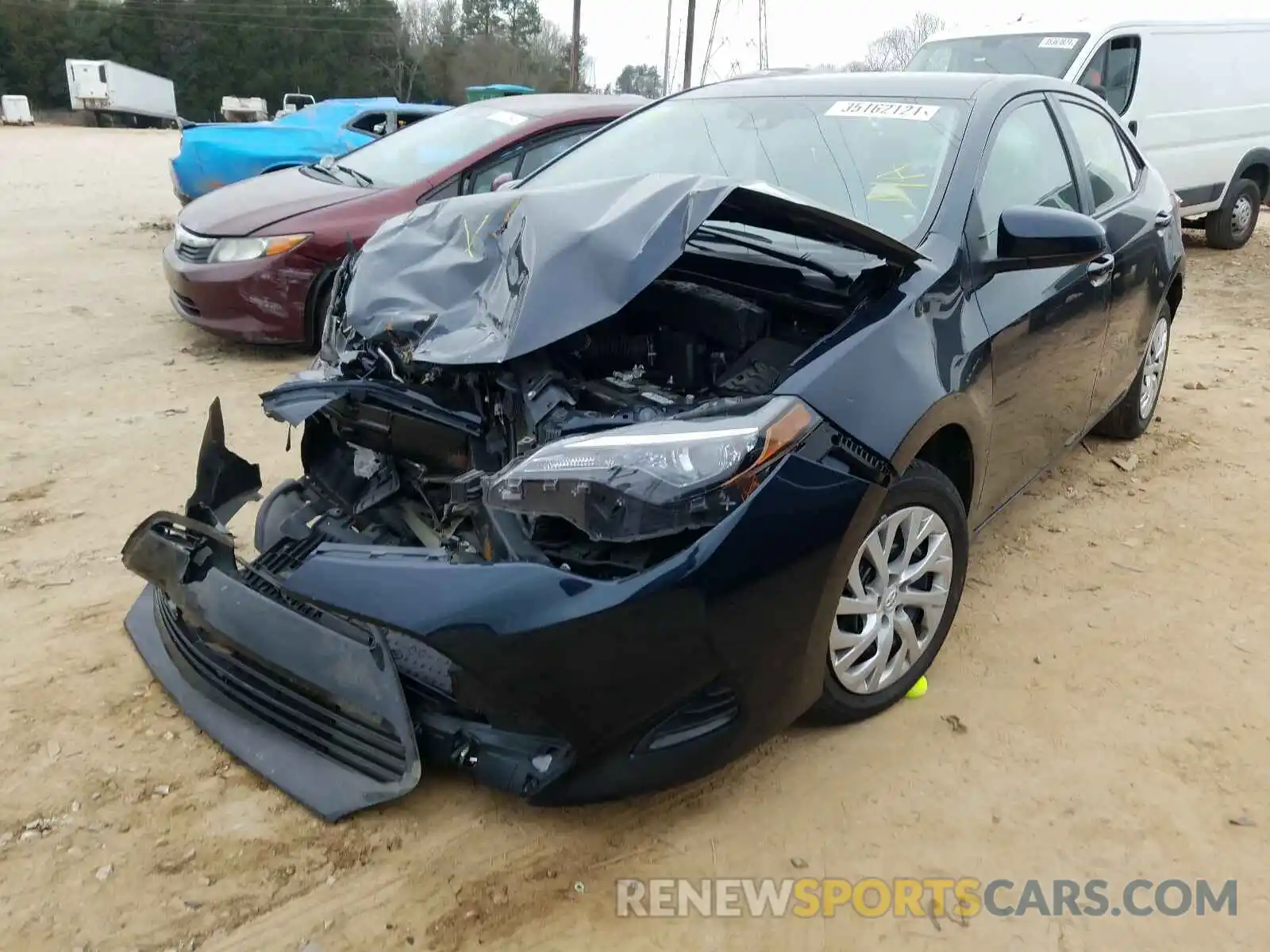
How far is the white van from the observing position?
789 cm

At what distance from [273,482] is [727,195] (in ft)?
8.08

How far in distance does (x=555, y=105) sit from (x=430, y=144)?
853 millimetres

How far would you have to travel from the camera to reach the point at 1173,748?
248 centimetres

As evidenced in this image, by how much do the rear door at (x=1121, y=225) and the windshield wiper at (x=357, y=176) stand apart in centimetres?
400

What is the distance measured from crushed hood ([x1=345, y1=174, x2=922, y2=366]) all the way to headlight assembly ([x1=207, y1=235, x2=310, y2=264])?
2.86 metres

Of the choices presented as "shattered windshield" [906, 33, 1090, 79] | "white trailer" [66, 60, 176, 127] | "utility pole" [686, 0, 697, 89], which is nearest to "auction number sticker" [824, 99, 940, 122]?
"shattered windshield" [906, 33, 1090, 79]

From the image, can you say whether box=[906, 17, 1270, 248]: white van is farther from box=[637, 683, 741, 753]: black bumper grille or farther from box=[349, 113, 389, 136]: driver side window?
box=[637, 683, 741, 753]: black bumper grille

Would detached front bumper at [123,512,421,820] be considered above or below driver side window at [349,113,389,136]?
below

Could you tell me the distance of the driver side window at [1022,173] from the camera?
2.76 meters

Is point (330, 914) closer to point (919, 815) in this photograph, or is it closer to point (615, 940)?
point (615, 940)

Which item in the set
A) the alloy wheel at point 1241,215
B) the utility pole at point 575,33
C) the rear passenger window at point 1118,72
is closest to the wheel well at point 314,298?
the rear passenger window at point 1118,72

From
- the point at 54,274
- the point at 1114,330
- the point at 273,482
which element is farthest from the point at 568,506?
the point at 54,274

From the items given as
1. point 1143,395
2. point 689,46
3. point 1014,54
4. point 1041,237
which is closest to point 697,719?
point 1041,237

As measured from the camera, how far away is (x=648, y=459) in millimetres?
1887
